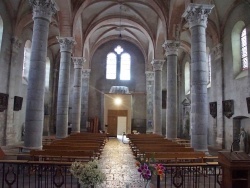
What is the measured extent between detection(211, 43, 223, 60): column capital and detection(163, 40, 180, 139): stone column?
13.0 feet

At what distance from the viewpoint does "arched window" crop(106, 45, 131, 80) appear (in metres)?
31.5

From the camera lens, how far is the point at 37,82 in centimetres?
1090

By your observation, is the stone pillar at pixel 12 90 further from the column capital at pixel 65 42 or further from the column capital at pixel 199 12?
the column capital at pixel 199 12

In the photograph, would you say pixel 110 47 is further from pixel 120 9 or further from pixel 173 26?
pixel 173 26

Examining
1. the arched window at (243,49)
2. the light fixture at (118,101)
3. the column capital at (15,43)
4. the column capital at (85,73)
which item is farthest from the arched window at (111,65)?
the arched window at (243,49)

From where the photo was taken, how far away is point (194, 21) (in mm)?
11953

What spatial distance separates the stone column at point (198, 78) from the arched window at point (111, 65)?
782 inches

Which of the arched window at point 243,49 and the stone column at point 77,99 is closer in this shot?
the arched window at point 243,49

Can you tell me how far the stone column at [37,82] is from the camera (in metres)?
10.6

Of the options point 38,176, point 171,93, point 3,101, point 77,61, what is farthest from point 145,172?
point 77,61

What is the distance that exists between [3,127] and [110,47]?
17.5 meters

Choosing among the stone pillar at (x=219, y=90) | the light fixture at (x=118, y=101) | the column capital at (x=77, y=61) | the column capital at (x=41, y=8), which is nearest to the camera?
the column capital at (x=41, y=8)

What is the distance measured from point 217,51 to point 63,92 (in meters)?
12.3

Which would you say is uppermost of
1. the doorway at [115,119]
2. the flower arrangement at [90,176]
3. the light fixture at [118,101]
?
the light fixture at [118,101]
